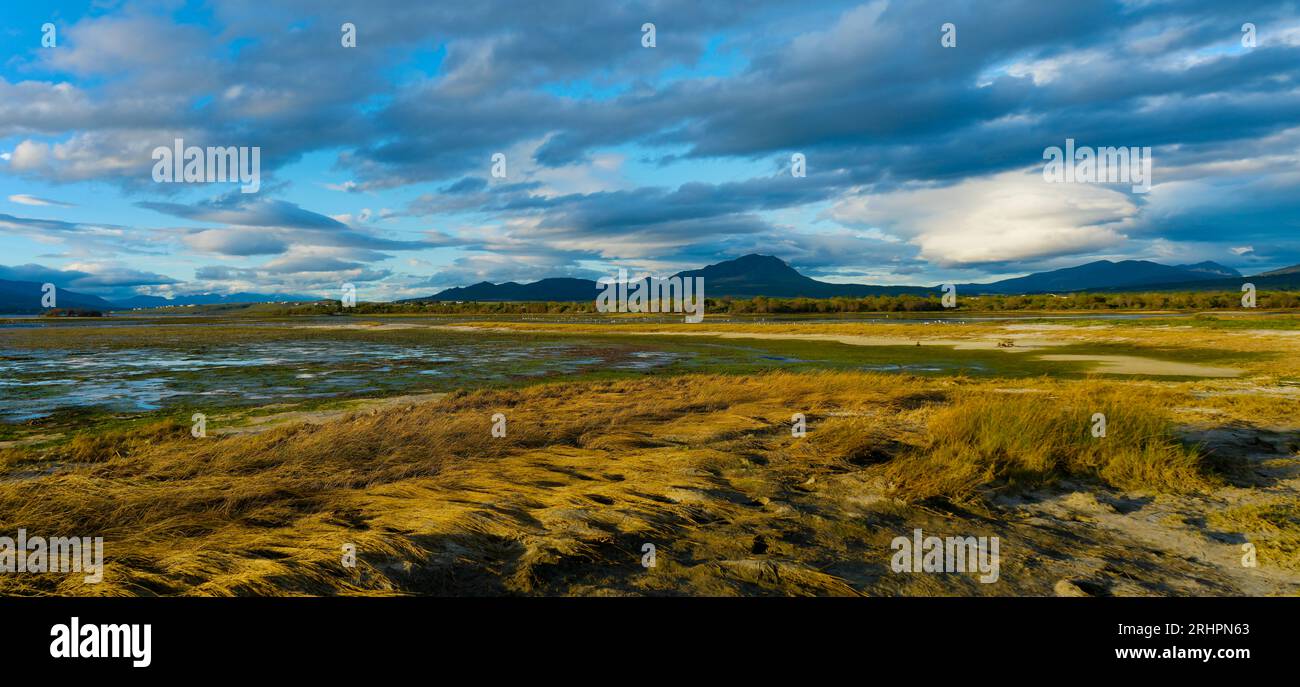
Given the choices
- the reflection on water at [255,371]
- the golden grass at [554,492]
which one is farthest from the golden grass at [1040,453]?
the reflection on water at [255,371]

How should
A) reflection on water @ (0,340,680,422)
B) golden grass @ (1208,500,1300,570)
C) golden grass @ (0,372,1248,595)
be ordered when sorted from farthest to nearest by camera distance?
reflection on water @ (0,340,680,422) < golden grass @ (1208,500,1300,570) < golden grass @ (0,372,1248,595)

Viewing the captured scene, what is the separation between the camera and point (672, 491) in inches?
294

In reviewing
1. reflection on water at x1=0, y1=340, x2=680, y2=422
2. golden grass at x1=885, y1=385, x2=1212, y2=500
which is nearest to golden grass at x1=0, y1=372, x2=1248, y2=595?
golden grass at x1=885, y1=385, x2=1212, y2=500

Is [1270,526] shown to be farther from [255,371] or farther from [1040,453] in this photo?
[255,371]

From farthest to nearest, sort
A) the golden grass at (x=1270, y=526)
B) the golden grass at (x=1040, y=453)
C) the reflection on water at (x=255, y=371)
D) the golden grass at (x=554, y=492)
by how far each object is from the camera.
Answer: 1. the reflection on water at (x=255, y=371)
2. the golden grass at (x=1040, y=453)
3. the golden grass at (x=1270, y=526)
4. the golden grass at (x=554, y=492)

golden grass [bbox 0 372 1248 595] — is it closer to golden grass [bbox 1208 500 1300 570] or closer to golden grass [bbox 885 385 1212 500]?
golden grass [bbox 885 385 1212 500]

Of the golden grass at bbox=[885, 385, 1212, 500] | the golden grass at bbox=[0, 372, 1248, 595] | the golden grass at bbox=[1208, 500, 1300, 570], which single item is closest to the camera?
the golden grass at bbox=[0, 372, 1248, 595]

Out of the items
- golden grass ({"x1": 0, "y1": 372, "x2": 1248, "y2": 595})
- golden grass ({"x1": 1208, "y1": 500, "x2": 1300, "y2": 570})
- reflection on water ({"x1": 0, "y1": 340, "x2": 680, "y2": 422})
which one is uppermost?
reflection on water ({"x1": 0, "y1": 340, "x2": 680, "y2": 422})

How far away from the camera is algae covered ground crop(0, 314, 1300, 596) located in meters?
5.20

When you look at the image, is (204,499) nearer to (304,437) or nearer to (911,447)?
(304,437)

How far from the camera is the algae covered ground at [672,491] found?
5.20 m

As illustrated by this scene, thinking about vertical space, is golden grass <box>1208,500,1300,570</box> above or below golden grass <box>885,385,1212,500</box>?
below

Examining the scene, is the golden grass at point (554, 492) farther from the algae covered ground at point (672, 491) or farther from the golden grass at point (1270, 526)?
the golden grass at point (1270, 526)
